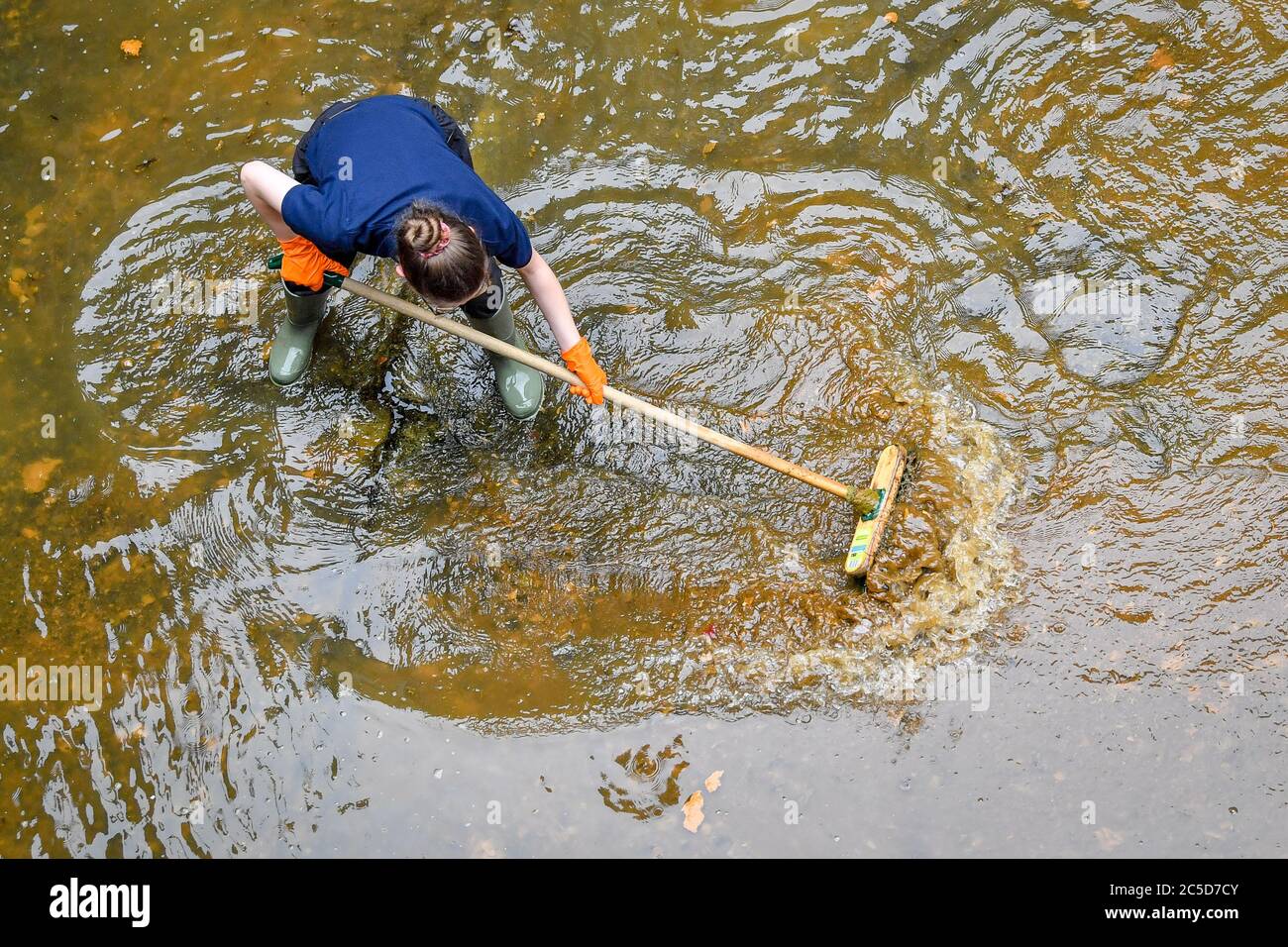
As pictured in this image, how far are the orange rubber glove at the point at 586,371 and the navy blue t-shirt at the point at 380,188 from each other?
1.58 ft

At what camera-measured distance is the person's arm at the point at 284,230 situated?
121 inches

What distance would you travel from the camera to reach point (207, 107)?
4.39 m

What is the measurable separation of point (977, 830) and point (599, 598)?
5.18 ft

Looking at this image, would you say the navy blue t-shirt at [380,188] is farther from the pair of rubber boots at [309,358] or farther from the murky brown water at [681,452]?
the murky brown water at [681,452]

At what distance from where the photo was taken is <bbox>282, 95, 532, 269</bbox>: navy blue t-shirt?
9.21ft

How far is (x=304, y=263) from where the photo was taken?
3.34 meters

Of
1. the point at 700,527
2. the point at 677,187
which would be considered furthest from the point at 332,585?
the point at 677,187

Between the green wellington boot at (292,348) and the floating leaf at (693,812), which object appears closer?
the floating leaf at (693,812)

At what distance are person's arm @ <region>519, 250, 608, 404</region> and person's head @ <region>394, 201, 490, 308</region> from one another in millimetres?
478
